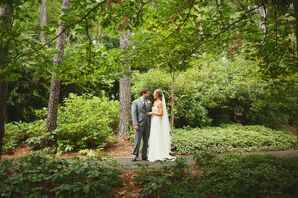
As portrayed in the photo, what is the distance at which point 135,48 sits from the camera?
7.40 m

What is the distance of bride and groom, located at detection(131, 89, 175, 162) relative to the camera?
33.3ft

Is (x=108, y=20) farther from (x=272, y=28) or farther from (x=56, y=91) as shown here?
(x=56, y=91)

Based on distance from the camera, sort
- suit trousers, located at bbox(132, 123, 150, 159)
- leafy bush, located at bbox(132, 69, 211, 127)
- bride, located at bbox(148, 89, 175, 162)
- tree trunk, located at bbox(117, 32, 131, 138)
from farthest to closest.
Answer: leafy bush, located at bbox(132, 69, 211, 127), tree trunk, located at bbox(117, 32, 131, 138), bride, located at bbox(148, 89, 175, 162), suit trousers, located at bbox(132, 123, 150, 159)

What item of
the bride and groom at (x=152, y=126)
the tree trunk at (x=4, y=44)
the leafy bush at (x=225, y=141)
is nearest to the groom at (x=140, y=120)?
the bride and groom at (x=152, y=126)

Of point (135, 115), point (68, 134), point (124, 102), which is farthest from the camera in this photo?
point (124, 102)

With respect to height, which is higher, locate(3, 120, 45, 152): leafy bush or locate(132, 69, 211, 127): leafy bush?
locate(132, 69, 211, 127): leafy bush

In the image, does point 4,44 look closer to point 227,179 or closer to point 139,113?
point 227,179

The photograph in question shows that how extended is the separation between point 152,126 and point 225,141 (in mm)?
4356

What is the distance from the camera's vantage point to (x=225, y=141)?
13438 millimetres

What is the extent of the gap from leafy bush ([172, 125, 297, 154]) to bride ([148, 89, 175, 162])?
5.77ft

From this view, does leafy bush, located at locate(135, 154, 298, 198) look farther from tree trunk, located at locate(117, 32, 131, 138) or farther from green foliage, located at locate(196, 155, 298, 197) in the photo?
tree trunk, located at locate(117, 32, 131, 138)

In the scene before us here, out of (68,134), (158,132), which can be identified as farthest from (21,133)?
(158,132)

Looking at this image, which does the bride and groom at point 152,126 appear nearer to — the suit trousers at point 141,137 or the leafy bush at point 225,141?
the suit trousers at point 141,137

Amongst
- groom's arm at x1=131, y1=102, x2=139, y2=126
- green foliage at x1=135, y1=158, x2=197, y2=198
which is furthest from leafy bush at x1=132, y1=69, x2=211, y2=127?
green foliage at x1=135, y1=158, x2=197, y2=198
